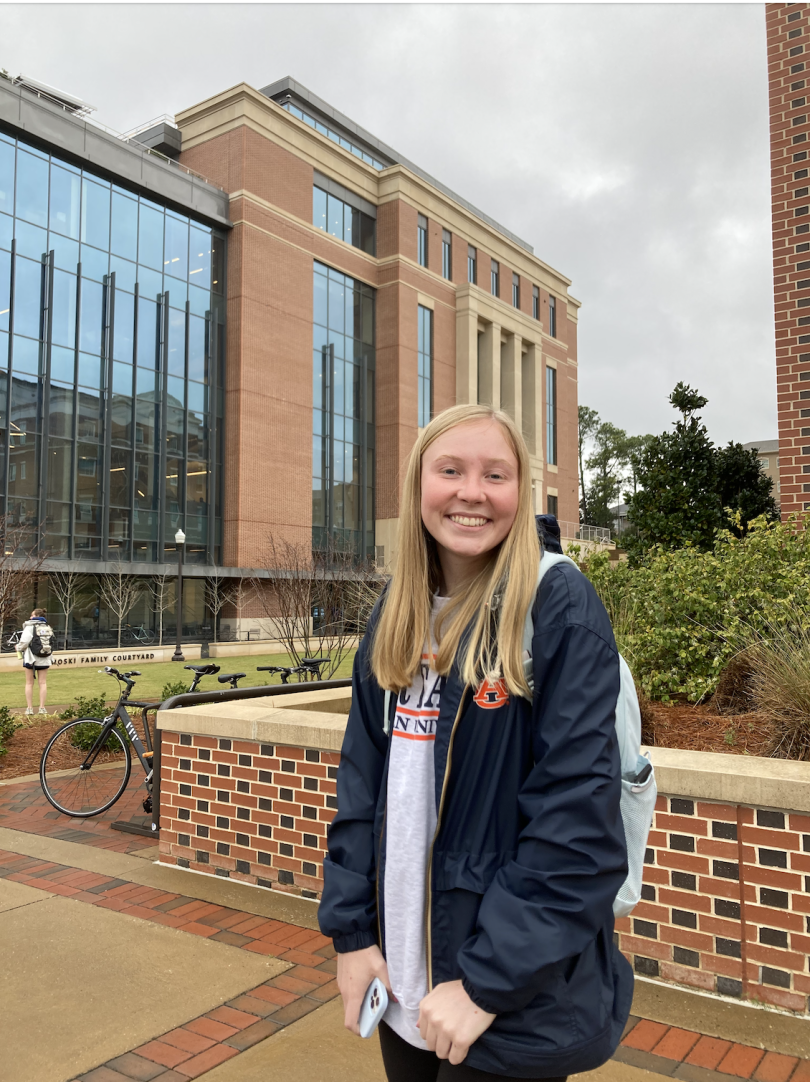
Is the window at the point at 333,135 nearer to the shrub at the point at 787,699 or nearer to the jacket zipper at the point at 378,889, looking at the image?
the shrub at the point at 787,699

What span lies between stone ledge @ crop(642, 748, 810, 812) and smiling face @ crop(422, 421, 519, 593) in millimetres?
2121

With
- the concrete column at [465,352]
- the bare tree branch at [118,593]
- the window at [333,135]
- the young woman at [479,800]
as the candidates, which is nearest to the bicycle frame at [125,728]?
the young woman at [479,800]

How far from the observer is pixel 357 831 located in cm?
183

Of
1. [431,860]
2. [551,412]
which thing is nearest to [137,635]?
[431,860]

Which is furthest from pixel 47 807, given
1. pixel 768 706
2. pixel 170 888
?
pixel 768 706

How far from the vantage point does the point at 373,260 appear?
4319 centimetres

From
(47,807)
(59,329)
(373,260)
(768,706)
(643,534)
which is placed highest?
Result: (373,260)

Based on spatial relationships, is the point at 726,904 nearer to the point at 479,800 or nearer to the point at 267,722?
the point at 479,800

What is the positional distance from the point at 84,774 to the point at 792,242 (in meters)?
8.11

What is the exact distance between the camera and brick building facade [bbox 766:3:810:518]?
7.82 meters

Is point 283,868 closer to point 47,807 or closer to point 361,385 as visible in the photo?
point 47,807

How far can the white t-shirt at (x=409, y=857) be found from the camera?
5.51ft

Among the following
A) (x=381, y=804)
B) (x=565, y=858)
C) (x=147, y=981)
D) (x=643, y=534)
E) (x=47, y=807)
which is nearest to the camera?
(x=565, y=858)

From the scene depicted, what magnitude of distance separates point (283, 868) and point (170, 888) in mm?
731
